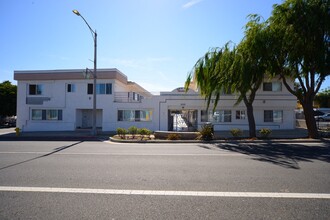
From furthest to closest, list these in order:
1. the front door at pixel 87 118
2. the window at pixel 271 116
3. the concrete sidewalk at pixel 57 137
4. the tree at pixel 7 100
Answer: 1. the tree at pixel 7 100
2. the front door at pixel 87 118
3. the window at pixel 271 116
4. the concrete sidewalk at pixel 57 137

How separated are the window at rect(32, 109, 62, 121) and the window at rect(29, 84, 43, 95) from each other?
2123mm

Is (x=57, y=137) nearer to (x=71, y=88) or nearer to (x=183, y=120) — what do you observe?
(x=71, y=88)

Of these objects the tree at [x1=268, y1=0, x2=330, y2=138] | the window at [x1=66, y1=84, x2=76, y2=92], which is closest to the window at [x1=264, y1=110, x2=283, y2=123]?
the tree at [x1=268, y1=0, x2=330, y2=138]

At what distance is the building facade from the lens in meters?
24.9

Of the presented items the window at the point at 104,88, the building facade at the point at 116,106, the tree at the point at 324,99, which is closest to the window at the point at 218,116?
the building facade at the point at 116,106

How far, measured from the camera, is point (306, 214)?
4.01 meters

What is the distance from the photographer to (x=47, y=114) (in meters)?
27.2

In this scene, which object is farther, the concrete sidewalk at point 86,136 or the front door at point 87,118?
the front door at point 87,118

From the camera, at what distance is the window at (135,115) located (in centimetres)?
2538

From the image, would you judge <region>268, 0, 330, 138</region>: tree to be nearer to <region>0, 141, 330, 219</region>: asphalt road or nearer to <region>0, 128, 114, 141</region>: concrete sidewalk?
<region>0, 141, 330, 219</region>: asphalt road

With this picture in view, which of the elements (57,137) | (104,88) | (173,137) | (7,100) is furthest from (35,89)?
(173,137)

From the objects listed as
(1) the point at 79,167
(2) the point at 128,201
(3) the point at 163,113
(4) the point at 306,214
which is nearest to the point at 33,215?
(2) the point at 128,201

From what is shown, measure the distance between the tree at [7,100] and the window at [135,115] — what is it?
2560cm

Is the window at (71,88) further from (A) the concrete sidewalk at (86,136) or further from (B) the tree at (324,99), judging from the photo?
(B) the tree at (324,99)
